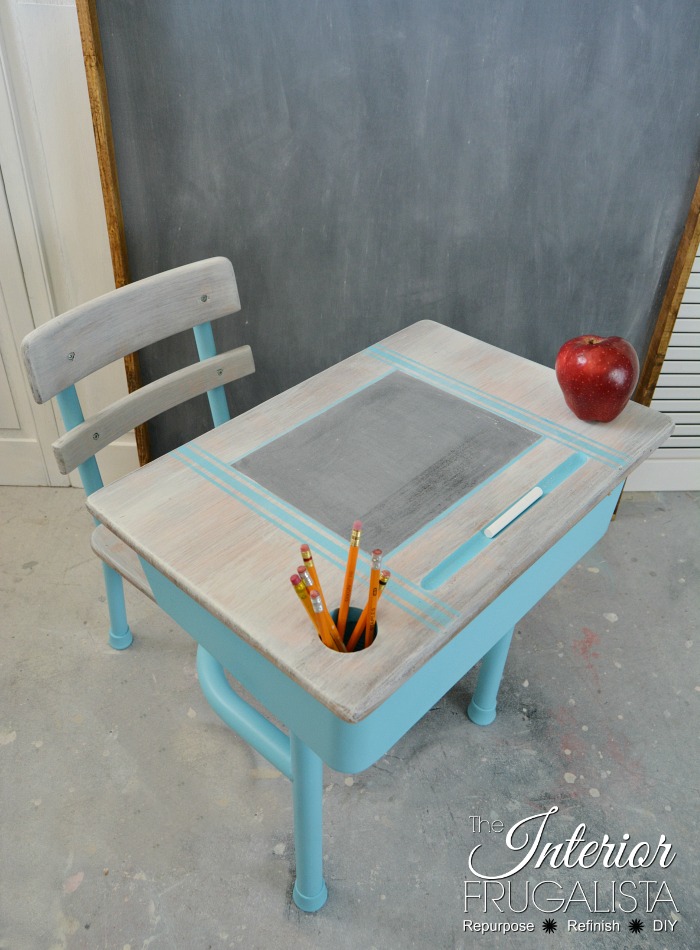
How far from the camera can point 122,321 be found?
61.0 inches

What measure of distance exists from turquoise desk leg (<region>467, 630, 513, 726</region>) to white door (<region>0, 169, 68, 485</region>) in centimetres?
144

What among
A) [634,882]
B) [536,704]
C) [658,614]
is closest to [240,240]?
[536,704]

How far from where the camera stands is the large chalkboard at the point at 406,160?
1.76 m

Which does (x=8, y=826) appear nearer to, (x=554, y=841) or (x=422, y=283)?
(x=554, y=841)

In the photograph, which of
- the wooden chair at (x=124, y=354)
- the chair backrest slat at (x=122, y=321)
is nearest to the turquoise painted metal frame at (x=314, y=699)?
the wooden chair at (x=124, y=354)

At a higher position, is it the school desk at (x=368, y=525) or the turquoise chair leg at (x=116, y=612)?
the school desk at (x=368, y=525)

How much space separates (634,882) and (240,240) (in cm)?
170

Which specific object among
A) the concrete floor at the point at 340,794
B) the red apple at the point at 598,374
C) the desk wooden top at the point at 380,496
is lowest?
the concrete floor at the point at 340,794

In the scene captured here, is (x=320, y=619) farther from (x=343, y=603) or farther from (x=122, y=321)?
(x=122, y=321)

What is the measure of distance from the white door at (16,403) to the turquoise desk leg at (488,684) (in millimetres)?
1442

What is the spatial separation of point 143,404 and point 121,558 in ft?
1.05

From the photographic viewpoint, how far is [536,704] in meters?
1.97

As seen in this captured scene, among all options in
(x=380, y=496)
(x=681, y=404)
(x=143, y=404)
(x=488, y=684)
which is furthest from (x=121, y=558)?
(x=681, y=404)

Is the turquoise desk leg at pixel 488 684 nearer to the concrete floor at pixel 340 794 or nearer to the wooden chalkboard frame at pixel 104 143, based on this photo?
the concrete floor at pixel 340 794
